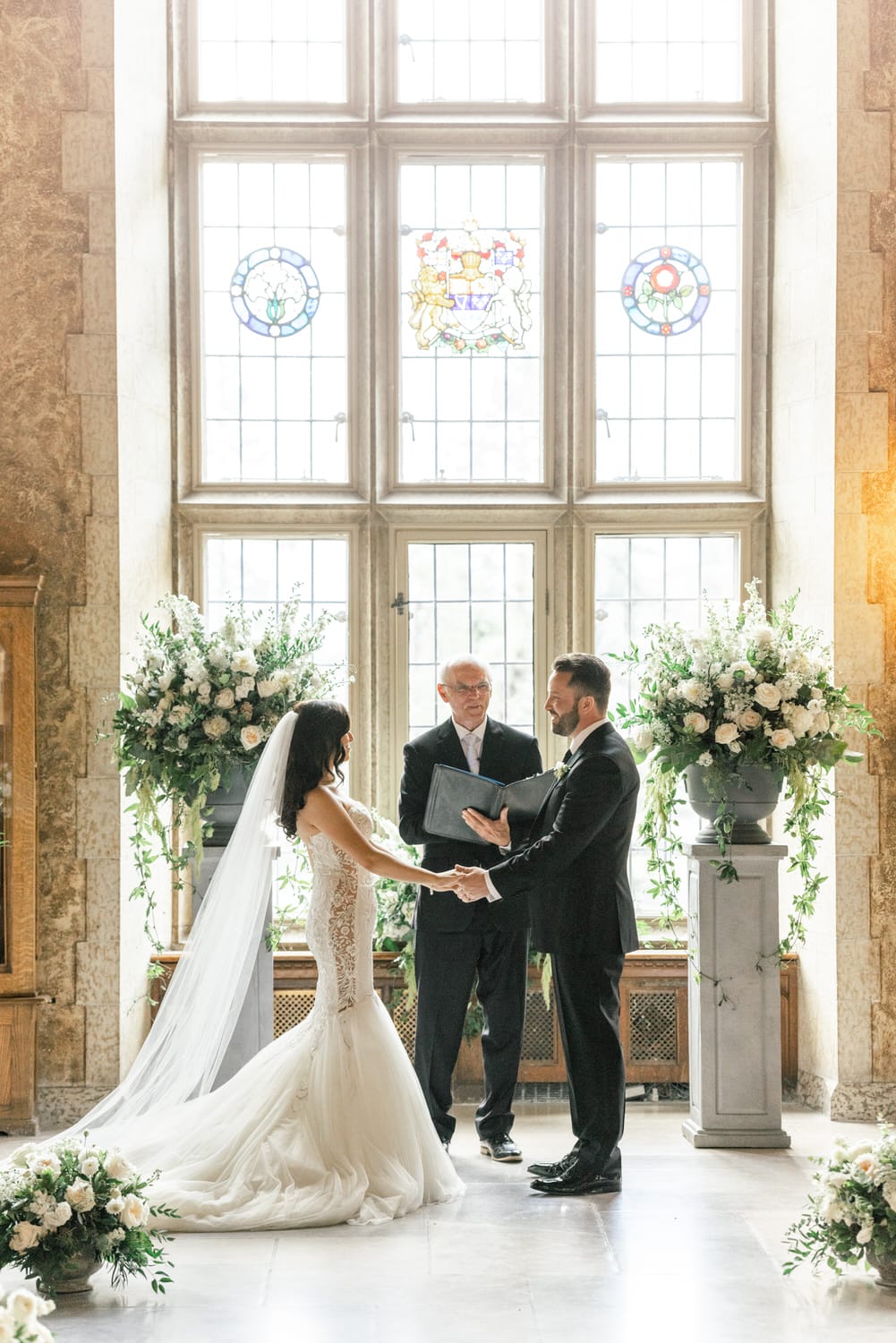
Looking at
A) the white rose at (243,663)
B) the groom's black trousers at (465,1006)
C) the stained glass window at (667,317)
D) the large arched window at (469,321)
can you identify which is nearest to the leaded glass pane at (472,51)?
the large arched window at (469,321)

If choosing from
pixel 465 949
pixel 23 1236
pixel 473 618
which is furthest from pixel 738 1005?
pixel 23 1236

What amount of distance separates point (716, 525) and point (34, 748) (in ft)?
9.93

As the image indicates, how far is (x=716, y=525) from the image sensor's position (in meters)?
6.28

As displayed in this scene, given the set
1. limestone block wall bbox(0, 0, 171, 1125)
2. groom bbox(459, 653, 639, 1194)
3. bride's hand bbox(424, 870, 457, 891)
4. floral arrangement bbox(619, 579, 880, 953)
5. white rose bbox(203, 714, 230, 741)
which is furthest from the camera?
limestone block wall bbox(0, 0, 171, 1125)

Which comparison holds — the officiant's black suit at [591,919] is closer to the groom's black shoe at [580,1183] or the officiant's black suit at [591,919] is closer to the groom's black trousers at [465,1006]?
the groom's black shoe at [580,1183]

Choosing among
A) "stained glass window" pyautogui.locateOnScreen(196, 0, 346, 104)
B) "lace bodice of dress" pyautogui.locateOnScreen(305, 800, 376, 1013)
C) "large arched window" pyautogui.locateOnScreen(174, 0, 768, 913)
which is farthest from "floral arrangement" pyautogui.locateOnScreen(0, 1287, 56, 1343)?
"stained glass window" pyautogui.locateOnScreen(196, 0, 346, 104)

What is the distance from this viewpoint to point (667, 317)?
635cm

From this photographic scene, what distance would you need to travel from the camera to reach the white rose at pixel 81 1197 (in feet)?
11.6

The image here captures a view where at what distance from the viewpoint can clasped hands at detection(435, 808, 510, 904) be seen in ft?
15.5

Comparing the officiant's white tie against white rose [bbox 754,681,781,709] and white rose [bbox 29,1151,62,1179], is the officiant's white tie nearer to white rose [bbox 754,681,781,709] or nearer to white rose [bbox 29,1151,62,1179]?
white rose [bbox 754,681,781,709]

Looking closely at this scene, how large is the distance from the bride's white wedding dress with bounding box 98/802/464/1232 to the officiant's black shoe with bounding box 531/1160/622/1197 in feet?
0.93

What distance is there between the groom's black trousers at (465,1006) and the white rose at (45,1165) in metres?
1.62

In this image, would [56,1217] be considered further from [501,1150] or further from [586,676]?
[586,676]

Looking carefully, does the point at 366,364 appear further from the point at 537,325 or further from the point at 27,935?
the point at 27,935
